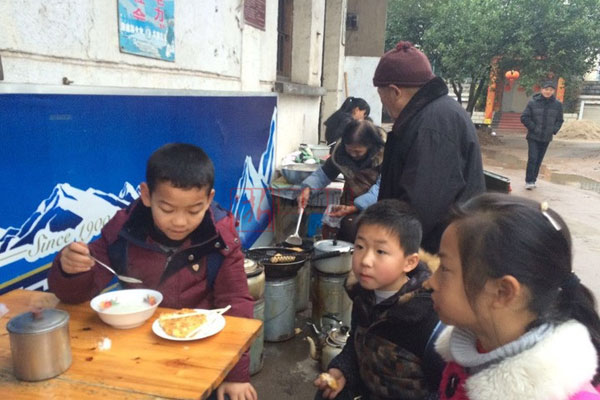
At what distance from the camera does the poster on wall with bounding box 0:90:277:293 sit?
6.65 feet

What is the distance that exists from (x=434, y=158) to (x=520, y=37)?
20.1 m

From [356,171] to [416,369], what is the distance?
8.36 ft

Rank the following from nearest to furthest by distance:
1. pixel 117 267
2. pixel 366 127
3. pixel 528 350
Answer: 1. pixel 528 350
2. pixel 117 267
3. pixel 366 127

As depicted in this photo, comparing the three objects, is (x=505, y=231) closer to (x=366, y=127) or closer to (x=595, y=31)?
(x=366, y=127)

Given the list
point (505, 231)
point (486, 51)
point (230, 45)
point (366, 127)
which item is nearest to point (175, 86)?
point (230, 45)

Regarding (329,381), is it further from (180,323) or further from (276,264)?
(276,264)

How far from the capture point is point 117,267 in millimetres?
1966

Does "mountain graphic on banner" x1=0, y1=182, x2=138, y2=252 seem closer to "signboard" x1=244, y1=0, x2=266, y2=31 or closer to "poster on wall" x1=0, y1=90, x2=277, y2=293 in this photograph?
"poster on wall" x1=0, y1=90, x2=277, y2=293

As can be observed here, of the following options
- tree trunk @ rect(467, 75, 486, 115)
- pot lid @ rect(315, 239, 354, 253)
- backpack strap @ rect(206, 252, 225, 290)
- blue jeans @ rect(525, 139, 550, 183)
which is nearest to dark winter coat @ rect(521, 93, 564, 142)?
blue jeans @ rect(525, 139, 550, 183)

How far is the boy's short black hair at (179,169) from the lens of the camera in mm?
1812

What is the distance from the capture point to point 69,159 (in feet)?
7.58

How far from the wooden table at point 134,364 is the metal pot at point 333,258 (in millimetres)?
2300

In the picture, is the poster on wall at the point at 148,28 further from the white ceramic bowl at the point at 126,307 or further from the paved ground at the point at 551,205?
the paved ground at the point at 551,205

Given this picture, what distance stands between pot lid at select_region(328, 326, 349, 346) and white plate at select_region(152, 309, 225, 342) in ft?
5.59
